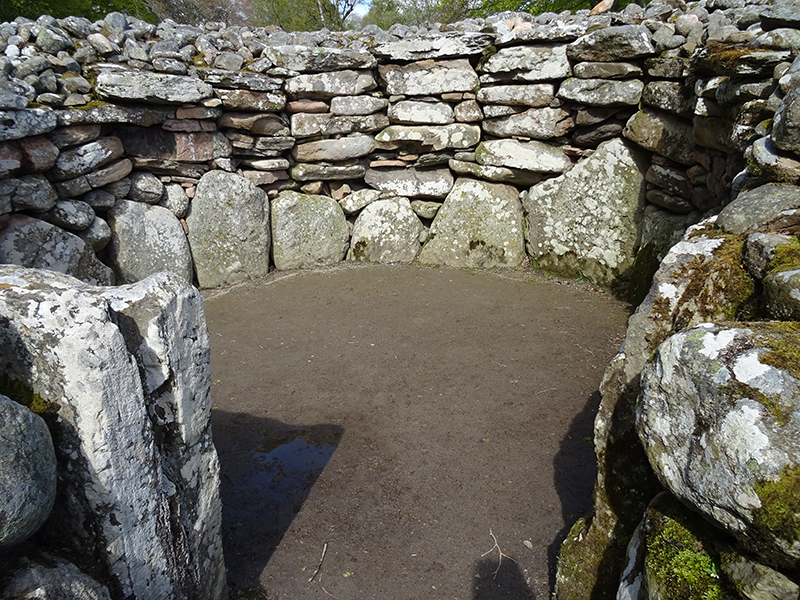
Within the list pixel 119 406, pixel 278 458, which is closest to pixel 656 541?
pixel 119 406

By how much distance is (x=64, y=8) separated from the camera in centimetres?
713

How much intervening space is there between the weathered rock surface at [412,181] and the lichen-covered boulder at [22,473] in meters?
6.41

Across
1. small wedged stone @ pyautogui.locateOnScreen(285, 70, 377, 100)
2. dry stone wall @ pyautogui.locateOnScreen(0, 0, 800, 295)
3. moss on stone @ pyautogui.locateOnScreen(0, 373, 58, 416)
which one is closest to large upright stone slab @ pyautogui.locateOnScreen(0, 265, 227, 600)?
moss on stone @ pyautogui.locateOnScreen(0, 373, 58, 416)

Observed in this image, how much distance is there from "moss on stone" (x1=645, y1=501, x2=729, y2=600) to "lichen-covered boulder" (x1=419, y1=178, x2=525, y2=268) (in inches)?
223

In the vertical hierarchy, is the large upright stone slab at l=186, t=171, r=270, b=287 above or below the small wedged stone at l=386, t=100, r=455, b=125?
below

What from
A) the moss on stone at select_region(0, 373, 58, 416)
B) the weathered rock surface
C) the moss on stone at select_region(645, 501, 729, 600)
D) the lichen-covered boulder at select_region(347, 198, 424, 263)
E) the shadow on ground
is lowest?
the shadow on ground

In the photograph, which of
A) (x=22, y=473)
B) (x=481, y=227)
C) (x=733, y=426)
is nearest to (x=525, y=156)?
(x=481, y=227)

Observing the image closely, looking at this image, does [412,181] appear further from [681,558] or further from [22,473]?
[22,473]

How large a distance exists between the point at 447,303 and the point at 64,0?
6538mm

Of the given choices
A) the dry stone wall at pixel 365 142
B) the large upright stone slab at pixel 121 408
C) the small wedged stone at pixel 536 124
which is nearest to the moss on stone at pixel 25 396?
the large upright stone slab at pixel 121 408

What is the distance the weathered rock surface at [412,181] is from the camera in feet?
25.1

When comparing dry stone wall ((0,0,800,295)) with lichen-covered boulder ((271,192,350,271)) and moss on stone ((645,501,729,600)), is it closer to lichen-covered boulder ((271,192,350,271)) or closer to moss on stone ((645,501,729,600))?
lichen-covered boulder ((271,192,350,271))

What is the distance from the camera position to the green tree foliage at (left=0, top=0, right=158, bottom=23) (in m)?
6.75

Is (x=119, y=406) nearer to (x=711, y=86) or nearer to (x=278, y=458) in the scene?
(x=278, y=458)
